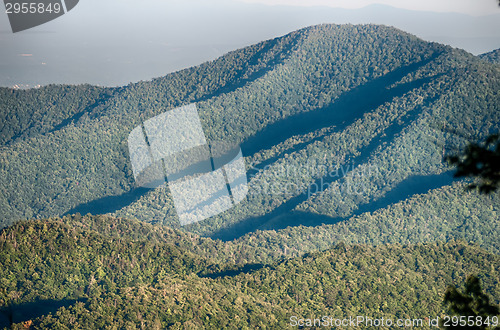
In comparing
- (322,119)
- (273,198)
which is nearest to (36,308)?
(273,198)

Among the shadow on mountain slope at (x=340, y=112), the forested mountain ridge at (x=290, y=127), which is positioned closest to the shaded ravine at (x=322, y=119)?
the shadow on mountain slope at (x=340, y=112)

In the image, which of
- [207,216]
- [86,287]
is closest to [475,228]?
[207,216]

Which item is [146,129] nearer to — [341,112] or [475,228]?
[341,112]

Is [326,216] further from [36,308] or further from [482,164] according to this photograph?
[482,164]

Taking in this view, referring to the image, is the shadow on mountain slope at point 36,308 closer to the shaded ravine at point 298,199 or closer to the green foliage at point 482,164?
the green foliage at point 482,164

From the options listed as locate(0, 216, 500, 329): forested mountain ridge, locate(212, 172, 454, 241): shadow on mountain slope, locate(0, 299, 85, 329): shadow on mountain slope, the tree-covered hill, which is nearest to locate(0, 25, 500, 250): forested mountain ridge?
locate(212, 172, 454, 241): shadow on mountain slope
